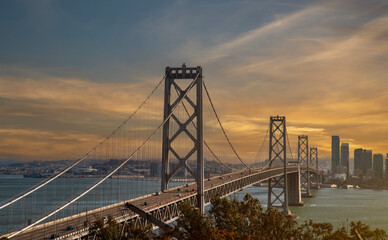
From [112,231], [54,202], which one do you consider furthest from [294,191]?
[112,231]

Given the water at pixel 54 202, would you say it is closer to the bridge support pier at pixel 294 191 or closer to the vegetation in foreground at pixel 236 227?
the vegetation in foreground at pixel 236 227

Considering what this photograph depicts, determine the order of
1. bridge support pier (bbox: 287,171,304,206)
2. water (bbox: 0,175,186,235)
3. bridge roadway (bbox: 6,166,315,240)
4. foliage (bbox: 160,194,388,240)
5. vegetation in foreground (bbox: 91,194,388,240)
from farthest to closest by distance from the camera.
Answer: bridge support pier (bbox: 287,171,304,206), water (bbox: 0,175,186,235), foliage (bbox: 160,194,388,240), bridge roadway (bbox: 6,166,315,240), vegetation in foreground (bbox: 91,194,388,240)

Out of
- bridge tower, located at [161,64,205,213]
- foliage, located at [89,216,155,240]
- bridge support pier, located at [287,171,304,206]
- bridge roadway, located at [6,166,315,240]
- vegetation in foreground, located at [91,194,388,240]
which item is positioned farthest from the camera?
bridge support pier, located at [287,171,304,206]

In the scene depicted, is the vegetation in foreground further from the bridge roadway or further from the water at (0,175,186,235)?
the water at (0,175,186,235)

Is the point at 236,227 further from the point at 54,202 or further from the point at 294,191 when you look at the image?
the point at 294,191

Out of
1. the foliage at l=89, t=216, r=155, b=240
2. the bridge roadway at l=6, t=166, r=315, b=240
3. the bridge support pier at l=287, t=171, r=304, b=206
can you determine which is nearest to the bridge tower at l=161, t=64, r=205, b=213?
the bridge roadway at l=6, t=166, r=315, b=240

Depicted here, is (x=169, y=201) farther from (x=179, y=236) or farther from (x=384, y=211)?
(x=384, y=211)

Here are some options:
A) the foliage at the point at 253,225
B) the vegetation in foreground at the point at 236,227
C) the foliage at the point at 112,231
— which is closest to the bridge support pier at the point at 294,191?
the vegetation in foreground at the point at 236,227

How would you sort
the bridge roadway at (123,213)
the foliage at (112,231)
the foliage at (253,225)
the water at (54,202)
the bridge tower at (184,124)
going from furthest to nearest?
1. the water at (54,202)
2. the bridge tower at (184,124)
3. the foliage at (253,225)
4. the bridge roadway at (123,213)
5. the foliage at (112,231)

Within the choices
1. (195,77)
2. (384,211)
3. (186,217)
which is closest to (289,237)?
(186,217)
